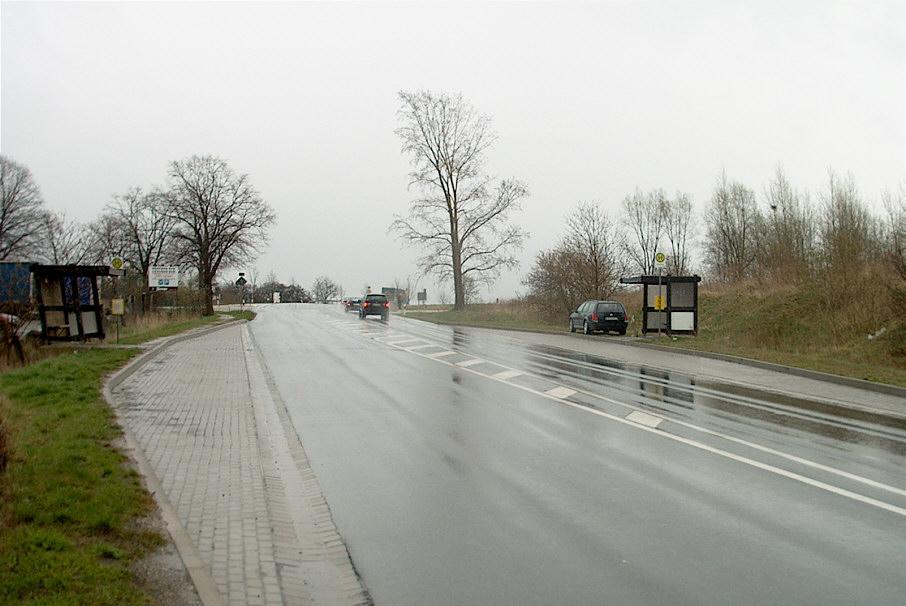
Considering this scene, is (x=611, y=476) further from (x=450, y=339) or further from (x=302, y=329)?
(x=302, y=329)

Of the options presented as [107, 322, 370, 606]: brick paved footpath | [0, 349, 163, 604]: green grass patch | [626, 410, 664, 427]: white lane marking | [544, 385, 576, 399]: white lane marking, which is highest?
[0, 349, 163, 604]: green grass patch

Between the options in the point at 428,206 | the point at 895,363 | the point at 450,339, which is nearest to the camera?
the point at 895,363

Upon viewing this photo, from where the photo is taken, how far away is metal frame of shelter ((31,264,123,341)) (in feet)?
66.2

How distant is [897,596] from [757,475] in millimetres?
2929

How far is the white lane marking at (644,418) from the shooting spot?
10.1 metres

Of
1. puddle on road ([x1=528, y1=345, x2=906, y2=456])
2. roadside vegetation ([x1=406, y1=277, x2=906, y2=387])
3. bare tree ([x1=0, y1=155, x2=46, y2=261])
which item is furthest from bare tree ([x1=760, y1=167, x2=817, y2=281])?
bare tree ([x1=0, y1=155, x2=46, y2=261])

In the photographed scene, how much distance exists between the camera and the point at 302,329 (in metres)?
33.8

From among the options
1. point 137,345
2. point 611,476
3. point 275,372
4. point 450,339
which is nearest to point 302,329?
point 450,339

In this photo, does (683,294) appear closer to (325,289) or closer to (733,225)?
(733,225)

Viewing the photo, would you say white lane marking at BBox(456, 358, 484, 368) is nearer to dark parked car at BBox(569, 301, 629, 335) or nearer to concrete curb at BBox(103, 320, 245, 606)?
concrete curb at BBox(103, 320, 245, 606)

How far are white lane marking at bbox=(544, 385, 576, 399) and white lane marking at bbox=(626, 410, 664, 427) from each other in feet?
6.25

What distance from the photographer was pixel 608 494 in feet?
21.1

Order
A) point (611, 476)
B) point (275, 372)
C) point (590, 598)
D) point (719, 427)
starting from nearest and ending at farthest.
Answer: point (590, 598) < point (611, 476) < point (719, 427) < point (275, 372)

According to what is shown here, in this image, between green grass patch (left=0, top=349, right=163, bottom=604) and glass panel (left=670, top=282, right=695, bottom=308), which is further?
glass panel (left=670, top=282, right=695, bottom=308)
